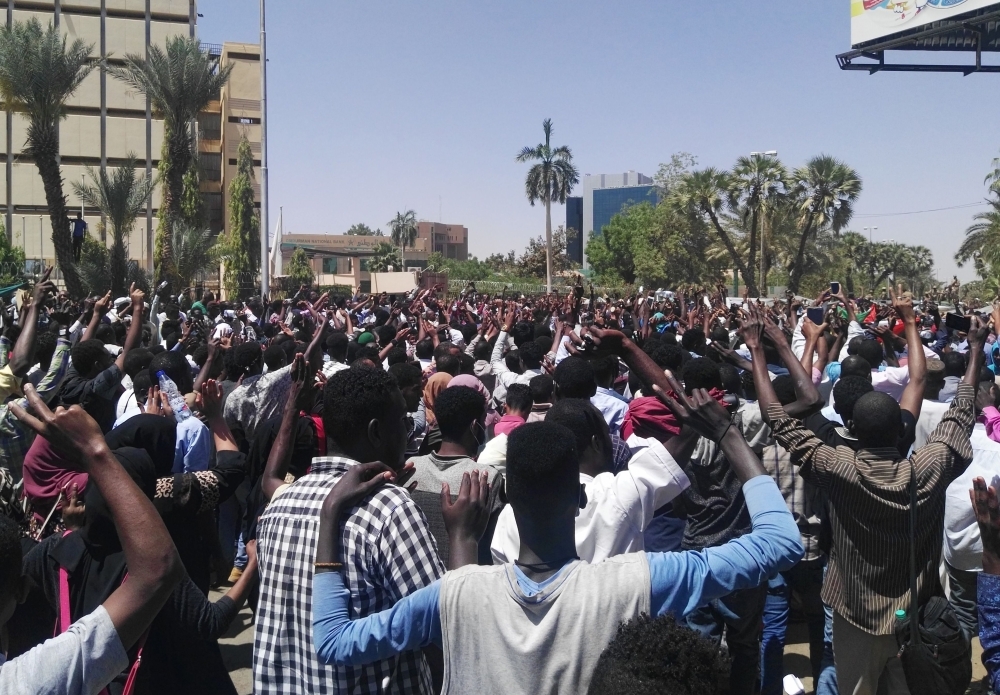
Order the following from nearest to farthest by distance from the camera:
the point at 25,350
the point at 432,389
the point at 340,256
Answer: the point at 25,350, the point at 432,389, the point at 340,256

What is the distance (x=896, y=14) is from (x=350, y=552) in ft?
110

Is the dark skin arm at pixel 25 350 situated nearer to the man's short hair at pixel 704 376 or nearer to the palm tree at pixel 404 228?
the man's short hair at pixel 704 376

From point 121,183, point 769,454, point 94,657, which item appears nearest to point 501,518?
point 94,657

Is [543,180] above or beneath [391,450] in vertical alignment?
above

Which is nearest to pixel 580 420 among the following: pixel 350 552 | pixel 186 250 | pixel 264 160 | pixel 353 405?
pixel 353 405

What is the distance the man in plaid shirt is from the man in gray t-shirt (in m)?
0.68

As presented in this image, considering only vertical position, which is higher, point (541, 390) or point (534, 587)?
point (541, 390)

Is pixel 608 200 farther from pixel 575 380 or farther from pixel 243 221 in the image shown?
pixel 575 380

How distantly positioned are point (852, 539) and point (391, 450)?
6.46 feet

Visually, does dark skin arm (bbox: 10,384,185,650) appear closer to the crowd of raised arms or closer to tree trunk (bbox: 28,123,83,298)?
the crowd of raised arms

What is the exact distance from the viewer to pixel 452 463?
11.4ft

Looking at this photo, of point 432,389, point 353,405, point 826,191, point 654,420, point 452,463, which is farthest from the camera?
point 826,191

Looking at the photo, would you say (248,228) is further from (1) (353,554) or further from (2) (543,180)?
(1) (353,554)

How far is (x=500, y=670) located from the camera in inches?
82.0
